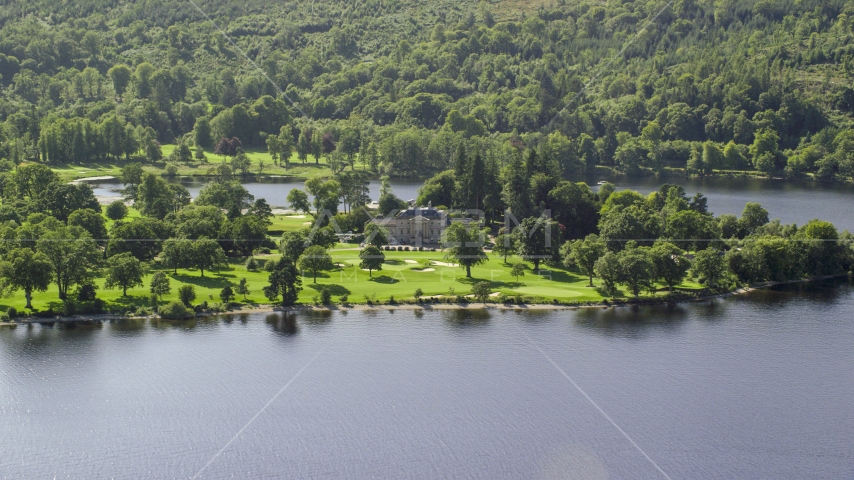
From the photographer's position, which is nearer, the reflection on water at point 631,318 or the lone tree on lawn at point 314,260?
the reflection on water at point 631,318

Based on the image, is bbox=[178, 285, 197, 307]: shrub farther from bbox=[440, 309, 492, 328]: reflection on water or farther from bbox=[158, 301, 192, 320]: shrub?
bbox=[440, 309, 492, 328]: reflection on water

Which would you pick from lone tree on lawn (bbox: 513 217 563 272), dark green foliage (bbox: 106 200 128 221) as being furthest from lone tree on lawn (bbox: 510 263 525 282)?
dark green foliage (bbox: 106 200 128 221)

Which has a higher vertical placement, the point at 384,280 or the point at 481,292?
the point at 384,280

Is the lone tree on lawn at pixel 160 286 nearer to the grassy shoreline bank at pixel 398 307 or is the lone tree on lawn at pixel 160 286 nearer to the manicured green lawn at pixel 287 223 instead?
the grassy shoreline bank at pixel 398 307

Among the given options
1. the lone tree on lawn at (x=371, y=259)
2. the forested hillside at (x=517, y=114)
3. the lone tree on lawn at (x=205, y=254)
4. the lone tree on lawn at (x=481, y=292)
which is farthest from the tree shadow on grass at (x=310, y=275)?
the forested hillside at (x=517, y=114)

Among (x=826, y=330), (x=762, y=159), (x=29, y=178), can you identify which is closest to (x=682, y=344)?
(x=826, y=330)

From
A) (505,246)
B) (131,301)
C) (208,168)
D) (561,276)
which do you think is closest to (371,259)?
(505,246)

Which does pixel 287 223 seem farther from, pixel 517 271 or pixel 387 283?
pixel 517 271
